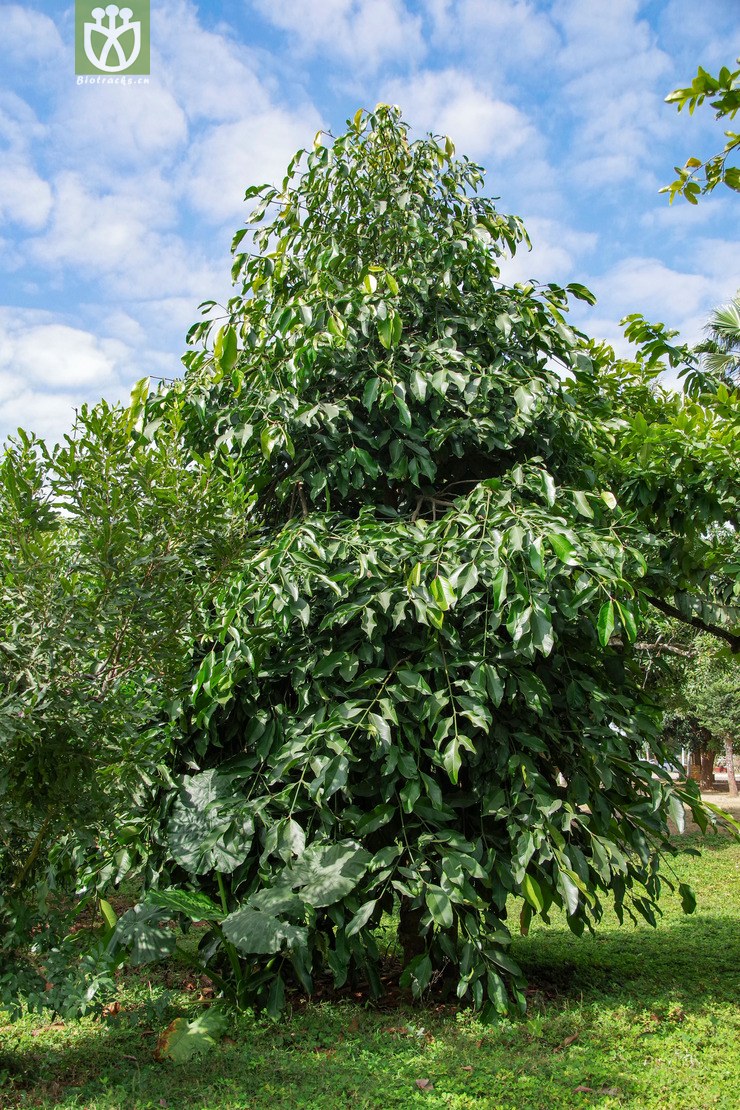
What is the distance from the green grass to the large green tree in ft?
0.82

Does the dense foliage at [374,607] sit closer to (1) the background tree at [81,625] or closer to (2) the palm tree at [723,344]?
(1) the background tree at [81,625]

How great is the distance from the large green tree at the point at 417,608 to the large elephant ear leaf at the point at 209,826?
13 mm

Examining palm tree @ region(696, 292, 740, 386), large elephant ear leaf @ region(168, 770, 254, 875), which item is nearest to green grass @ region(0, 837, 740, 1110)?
large elephant ear leaf @ region(168, 770, 254, 875)

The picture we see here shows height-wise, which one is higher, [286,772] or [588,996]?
[286,772]

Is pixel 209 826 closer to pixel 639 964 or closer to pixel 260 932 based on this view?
pixel 260 932

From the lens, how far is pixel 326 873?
3.65 metres

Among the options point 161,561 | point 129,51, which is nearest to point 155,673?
point 161,561

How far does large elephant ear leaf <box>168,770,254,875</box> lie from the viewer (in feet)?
12.5

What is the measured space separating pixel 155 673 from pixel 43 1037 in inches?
69.6

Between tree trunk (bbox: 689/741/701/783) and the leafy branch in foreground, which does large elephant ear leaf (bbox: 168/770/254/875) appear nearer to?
the leafy branch in foreground

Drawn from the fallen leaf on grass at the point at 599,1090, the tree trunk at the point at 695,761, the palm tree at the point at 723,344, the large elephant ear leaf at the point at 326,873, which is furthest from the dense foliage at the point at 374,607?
the tree trunk at the point at 695,761

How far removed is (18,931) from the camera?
3.01 meters

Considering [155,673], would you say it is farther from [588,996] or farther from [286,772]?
[588,996]

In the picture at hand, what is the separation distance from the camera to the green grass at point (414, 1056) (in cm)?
309
